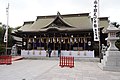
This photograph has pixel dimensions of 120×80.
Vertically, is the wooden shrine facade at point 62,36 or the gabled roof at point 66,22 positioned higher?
the gabled roof at point 66,22

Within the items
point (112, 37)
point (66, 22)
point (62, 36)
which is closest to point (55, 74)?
point (112, 37)

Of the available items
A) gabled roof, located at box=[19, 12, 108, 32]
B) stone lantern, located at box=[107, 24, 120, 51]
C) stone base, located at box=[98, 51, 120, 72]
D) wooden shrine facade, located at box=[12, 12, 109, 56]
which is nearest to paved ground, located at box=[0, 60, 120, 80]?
stone base, located at box=[98, 51, 120, 72]

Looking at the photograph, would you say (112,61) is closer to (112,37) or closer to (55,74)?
(112,37)

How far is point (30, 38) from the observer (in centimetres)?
2778

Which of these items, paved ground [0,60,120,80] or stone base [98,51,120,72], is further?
stone base [98,51,120,72]

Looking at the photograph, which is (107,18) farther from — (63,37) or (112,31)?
(112,31)

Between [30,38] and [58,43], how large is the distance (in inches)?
197

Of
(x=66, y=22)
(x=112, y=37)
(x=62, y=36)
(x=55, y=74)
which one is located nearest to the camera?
(x=55, y=74)

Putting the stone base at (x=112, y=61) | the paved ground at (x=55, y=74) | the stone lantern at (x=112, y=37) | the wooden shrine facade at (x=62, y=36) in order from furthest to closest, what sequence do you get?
the wooden shrine facade at (x=62, y=36) → the stone lantern at (x=112, y=37) → the stone base at (x=112, y=61) → the paved ground at (x=55, y=74)

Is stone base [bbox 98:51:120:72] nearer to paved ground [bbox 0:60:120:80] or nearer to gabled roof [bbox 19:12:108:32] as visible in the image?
paved ground [bbox 0:60:120:80]

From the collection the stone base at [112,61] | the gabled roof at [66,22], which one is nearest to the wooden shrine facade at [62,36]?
the gabled roof at [66,22]

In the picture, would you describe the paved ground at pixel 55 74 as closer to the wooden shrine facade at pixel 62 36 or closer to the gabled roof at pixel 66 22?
the wooden shrine facade at pixel 62 36

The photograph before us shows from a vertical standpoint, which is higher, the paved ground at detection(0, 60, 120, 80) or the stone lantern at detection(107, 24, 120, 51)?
the stone lantern at detection(107, 24, 120, 51)

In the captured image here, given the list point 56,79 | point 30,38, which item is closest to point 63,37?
point 30,38
